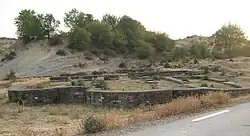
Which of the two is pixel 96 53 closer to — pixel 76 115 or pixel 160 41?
pixel 160 41

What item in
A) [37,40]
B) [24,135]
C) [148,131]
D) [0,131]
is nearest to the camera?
[148,131]

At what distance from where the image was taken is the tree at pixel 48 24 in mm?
75500

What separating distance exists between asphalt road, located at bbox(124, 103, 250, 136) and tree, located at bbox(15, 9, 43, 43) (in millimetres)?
63173

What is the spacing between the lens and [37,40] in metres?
74.3

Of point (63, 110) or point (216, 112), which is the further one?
point (63, 110)

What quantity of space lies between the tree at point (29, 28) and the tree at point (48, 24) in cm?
84

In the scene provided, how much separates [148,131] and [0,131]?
8168mm

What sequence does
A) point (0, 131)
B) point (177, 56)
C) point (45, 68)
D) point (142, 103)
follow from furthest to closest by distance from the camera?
point (177, 56) < point (45, 68) < point (142, 103) < point (0, 131)

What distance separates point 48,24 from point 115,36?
12.5 metres

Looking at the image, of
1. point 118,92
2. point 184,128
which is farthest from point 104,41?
point 184,128

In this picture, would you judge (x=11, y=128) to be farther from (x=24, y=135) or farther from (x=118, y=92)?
(x=118, y=92)

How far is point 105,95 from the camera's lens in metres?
23.7

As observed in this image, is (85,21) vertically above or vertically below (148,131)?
above

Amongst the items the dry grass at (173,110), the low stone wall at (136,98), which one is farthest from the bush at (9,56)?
the dry grass at (173,110)
